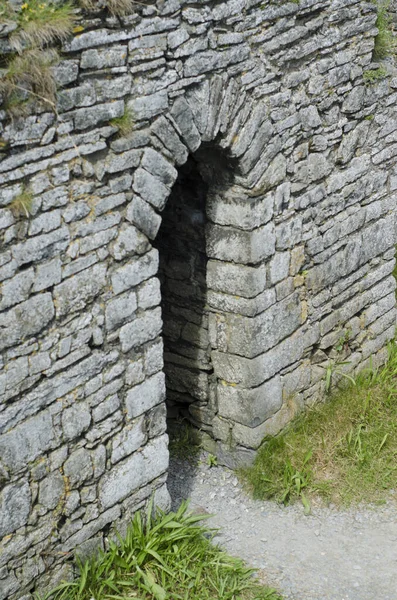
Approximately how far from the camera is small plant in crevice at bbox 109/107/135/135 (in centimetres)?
455

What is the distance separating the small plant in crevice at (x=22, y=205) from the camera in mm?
4133

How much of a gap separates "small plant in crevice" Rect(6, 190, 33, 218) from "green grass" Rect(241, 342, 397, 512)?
2790 mm

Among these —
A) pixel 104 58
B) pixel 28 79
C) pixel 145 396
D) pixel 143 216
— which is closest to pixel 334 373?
pixel 145 396

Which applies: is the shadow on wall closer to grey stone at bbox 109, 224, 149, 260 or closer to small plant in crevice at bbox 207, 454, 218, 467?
small plant in crevice at bbox 207, 454, 218, 467

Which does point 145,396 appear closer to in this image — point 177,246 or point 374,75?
point 177,246

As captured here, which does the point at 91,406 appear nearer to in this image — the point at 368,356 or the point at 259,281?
the point at 259,281

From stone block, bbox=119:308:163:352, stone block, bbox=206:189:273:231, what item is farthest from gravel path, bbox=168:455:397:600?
stone block, bbox=206:189:273:231

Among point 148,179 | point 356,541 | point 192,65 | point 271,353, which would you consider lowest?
point 356,541

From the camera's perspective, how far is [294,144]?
5945 mm

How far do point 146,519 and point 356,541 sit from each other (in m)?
1.46

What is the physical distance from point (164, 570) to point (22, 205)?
229 centimetres

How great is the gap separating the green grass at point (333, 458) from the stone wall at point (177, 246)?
0.61 ft

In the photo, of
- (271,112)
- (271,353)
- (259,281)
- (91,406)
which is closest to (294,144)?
(271,112)

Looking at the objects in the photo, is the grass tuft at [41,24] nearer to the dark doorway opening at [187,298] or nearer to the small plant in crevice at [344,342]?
the dark doorway opening at [187,298]
